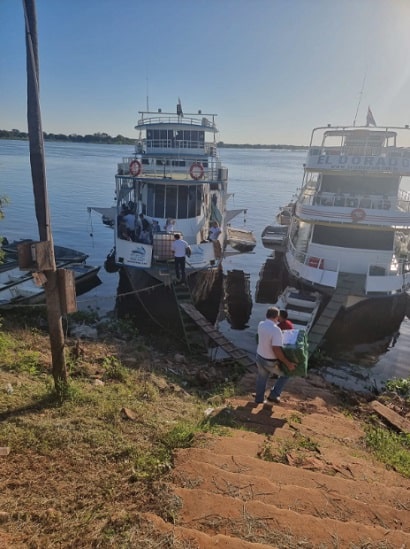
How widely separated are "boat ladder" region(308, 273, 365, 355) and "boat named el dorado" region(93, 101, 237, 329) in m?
4.98

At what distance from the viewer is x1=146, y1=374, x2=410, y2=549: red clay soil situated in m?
3.28

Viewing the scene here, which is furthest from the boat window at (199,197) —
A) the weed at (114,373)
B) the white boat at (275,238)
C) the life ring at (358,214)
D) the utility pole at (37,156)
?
the utility pole at (37,156)

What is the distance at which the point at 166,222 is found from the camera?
17359mm

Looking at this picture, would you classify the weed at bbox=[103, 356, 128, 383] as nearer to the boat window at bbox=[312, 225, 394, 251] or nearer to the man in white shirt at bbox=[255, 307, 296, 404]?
the man in white shirt at bbox=[255, 307, 296, 404]

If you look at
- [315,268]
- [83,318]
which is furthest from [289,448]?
[315,268]

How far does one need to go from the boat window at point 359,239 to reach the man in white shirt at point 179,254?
20.9 ft

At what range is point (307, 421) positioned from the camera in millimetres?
6680

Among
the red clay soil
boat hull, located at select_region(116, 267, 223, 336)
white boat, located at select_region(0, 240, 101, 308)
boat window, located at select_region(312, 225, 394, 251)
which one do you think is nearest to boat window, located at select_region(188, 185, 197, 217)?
boat hull, located at select_region(116, 267, 223, 336)

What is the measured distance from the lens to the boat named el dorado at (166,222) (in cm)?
1554

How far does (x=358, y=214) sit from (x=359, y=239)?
140 centimetres

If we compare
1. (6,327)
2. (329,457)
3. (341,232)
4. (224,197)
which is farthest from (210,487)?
(224,197)

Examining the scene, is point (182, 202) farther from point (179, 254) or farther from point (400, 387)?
point (400, 387)

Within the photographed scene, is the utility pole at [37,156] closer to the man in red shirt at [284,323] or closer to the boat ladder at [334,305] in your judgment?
the man in red shirt at [284,323]

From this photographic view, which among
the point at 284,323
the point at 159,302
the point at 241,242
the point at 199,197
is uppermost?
the point at 199,197
